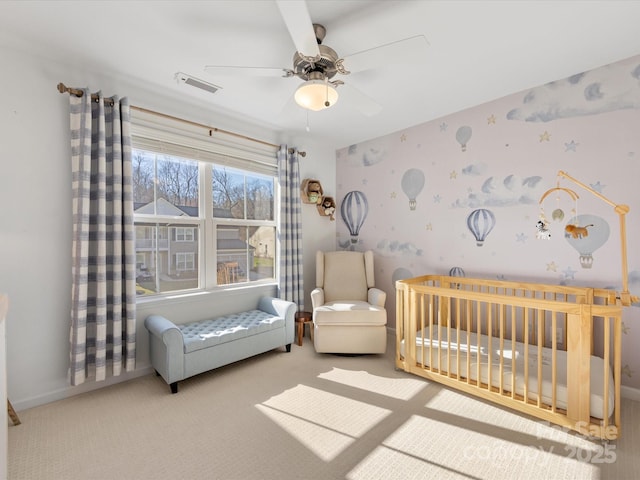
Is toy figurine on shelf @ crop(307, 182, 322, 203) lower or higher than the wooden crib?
higher

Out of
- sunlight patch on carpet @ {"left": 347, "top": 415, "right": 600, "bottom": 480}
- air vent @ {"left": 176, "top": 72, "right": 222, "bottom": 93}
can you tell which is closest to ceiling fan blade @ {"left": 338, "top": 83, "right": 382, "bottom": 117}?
air vent @ {"left": 176, "top": 72, "right": 222, "bottom": 93}

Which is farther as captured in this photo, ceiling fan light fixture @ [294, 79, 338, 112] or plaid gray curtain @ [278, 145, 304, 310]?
plaid gray curtain @ [278, 145, 304, 310]

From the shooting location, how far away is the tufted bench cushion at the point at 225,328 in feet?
7.55

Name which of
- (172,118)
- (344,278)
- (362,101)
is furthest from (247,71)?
(344,278)

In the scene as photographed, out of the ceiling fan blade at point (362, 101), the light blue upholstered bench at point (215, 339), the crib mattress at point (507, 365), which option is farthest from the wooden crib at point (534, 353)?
the ceiling fan blade at point (362, 101)

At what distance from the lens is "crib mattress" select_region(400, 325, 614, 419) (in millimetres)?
1785

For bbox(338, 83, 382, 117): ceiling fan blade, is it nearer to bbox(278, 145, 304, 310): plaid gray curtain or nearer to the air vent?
the air vent

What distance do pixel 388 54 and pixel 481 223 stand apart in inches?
73.9

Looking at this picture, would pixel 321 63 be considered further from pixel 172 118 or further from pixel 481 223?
pixel 481 223

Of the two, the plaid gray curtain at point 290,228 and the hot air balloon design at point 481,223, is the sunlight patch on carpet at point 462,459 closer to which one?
the hot air balloon design at point 481,223

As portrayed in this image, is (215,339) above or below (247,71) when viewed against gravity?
below

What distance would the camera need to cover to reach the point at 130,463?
1.51 meters

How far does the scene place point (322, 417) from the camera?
6.20ft

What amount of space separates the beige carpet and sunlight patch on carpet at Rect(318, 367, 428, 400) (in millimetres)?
14
